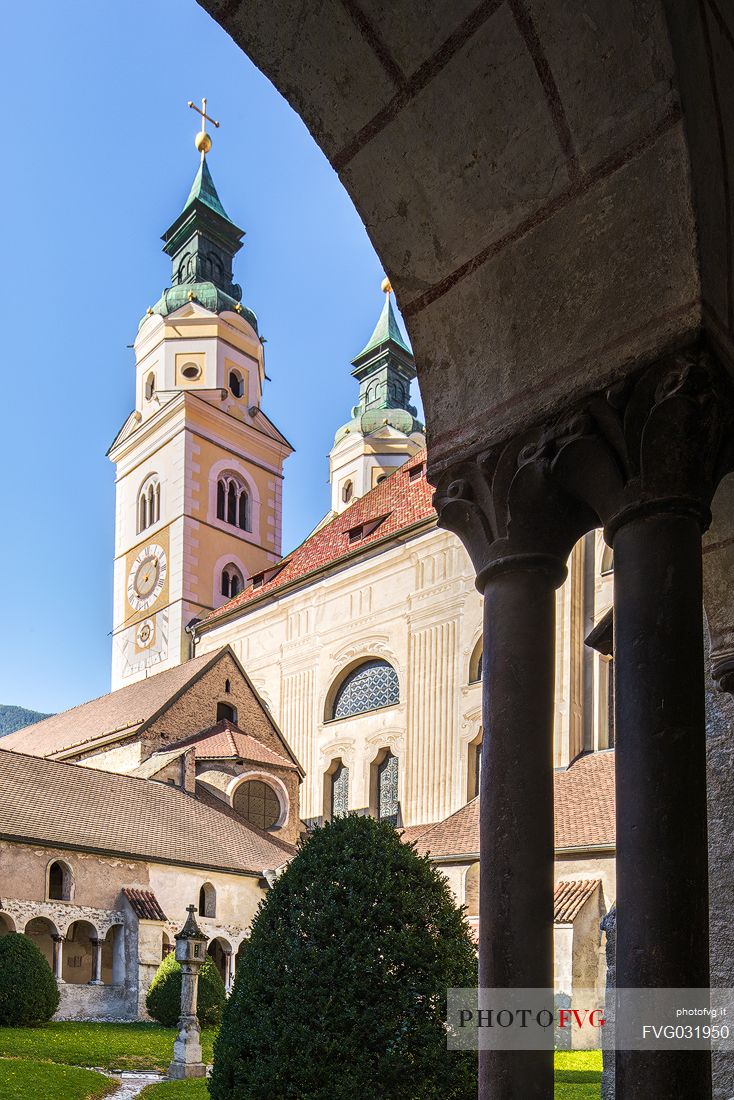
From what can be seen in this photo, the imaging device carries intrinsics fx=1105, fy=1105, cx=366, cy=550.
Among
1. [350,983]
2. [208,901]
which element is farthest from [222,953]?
[350,983]

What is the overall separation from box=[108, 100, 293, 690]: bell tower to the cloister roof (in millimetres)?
16400

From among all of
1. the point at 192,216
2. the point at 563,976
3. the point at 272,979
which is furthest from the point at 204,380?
the point at 272,979

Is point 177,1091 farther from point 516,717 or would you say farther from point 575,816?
point 516,717

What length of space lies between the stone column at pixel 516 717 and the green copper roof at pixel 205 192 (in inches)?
2204

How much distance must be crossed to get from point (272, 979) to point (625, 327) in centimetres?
549

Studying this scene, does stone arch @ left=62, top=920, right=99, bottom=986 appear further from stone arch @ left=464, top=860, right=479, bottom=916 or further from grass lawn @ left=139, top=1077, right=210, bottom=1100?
grass lawn @ left=139, top=1077, right=210, bottom=1100

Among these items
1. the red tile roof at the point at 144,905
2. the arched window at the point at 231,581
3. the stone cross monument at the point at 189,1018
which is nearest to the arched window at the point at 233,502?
the arched window at the point at 231,581

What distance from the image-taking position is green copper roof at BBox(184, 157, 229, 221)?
56.6 meters

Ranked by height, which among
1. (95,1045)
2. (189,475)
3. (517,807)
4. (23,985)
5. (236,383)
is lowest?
(95,1045)

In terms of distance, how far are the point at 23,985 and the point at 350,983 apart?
14.3 meters

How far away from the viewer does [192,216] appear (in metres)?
56.2

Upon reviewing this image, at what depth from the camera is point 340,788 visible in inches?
1383

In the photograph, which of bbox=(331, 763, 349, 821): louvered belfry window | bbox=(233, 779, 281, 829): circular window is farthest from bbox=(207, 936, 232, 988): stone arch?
bbox=(331, 763, 349, 821): louvered belfry window

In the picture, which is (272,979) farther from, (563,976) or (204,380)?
(204,380)
